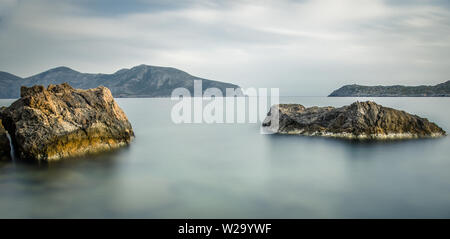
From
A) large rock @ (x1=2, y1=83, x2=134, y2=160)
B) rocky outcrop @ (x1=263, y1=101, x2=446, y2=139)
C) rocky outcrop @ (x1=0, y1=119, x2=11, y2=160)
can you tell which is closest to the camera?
large rock @ (x1=2, y1=83, x2=134, y2=160)

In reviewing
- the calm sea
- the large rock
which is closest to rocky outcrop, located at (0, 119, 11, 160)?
the large rock

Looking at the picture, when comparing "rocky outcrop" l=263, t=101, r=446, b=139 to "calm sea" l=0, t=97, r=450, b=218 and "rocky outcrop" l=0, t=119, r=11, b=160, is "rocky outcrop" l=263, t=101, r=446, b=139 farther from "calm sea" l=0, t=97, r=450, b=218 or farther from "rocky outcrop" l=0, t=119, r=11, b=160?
"rocky outcrop" l=0, t=119, r=11, b=160

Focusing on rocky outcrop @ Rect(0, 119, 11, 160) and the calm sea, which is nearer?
the calm sea

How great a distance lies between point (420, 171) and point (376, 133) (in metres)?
8.42

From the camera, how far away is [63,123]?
49.0 feet

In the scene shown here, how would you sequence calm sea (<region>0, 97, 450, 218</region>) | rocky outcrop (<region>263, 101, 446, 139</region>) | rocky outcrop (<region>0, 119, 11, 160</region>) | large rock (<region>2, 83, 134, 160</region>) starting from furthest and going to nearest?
rocky outcrop (<region>263, 101, 446, 139</region>) → rocky outcrop (<region>0, 119, 11, 160</region>) → large rock (<region>2, 83, 134, 160</region>) → calm sea (<region>0, 97, 450, 218</region>)

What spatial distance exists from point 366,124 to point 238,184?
15.6 meters

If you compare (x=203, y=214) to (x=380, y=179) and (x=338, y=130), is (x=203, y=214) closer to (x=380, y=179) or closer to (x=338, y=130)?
(x=380, y=179)

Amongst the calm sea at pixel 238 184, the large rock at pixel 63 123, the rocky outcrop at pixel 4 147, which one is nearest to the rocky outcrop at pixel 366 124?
the calm sea at pixel 238 184

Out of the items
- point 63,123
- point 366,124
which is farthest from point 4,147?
point 366,124

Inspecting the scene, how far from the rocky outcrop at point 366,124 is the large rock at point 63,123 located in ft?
51.7

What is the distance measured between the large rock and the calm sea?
1132 millimetres

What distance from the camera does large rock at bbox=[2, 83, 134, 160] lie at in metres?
14.0
